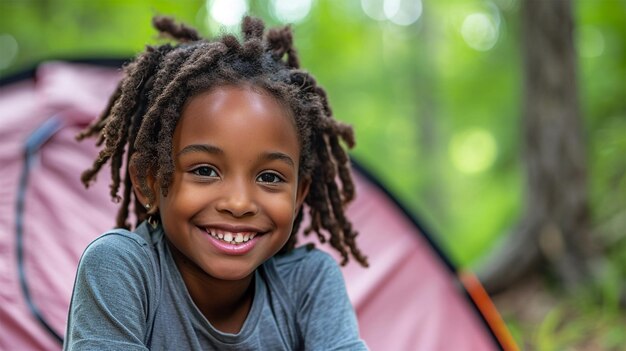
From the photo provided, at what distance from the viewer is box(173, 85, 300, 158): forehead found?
3.86 feet

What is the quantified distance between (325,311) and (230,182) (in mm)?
360

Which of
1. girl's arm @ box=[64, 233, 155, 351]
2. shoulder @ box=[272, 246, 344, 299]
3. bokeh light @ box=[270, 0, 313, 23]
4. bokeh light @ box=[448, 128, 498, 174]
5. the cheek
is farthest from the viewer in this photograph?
bokeh light @ box=[448, 128, 498, 174]

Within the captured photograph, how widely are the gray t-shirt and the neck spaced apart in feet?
→ 0.08

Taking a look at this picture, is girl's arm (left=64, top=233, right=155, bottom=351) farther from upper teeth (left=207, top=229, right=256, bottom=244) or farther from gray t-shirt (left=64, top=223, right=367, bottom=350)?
upper teeth (left=207, top=229, right=256, bottom=244)

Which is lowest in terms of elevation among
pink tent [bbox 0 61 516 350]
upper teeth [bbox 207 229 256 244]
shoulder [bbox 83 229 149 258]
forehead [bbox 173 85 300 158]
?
pink tent [bbox 0 61 516 350]

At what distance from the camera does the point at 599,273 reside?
10.1 feet

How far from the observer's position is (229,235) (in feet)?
3.94

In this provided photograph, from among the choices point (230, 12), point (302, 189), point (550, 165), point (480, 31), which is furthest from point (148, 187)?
point (480, 31)

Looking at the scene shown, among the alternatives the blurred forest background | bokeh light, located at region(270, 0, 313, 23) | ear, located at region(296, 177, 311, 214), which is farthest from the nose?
bokeh light, located at region(270, 0, 313, 23)

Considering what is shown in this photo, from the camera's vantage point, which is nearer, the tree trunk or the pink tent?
the pink tent

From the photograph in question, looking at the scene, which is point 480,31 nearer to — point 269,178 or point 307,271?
point 307,271

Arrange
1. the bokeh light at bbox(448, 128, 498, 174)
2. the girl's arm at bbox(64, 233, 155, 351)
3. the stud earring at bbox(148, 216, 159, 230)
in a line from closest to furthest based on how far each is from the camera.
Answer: the girl's arm at bbox(64, 233, 155, 351)
the stud earring at bbox(148, 216, 159, 230)
the bokeh light at bbox(448, 128, 498, 174)

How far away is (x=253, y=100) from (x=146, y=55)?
268 mm

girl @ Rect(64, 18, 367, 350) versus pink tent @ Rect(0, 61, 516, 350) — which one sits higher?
girl @ Rect(64, 18, 367, 350)
